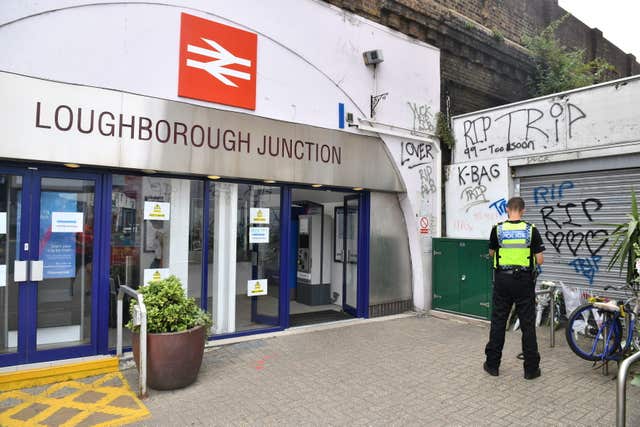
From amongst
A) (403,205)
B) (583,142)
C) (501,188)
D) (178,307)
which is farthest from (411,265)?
(178,307)

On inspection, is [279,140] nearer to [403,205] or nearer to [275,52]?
[275,52]

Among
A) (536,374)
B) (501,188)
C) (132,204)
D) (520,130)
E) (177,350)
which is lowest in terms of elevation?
(536,374)

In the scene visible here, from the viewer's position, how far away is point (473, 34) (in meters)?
9.41

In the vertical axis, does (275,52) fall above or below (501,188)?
above

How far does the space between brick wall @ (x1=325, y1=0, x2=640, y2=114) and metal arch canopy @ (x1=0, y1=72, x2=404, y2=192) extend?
2.77 m

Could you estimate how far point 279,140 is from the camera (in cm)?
675

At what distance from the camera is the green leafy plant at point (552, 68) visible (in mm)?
10070

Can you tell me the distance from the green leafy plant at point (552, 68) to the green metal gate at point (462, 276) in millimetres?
4915

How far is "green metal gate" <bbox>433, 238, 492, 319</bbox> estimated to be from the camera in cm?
764

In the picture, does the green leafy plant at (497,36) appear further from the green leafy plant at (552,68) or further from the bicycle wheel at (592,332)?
the bicycle wheel at (592,332)

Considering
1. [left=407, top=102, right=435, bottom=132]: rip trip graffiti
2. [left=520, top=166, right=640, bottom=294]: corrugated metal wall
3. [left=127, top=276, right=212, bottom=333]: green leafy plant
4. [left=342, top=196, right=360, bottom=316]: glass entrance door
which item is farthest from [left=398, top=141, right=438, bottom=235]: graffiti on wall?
[left=127, top=276, right=212, bottom=333]: green leafy plant

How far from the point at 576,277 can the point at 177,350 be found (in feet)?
20.9

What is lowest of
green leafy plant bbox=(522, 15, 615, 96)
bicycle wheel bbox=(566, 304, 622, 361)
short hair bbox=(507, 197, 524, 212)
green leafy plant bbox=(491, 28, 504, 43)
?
bicycle wheel bbox=(566, 304, 622, 361)

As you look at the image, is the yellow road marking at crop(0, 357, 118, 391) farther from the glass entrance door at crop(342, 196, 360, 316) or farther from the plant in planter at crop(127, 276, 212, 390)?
the glass entrance door at crop(342, 196, 360, 316)
